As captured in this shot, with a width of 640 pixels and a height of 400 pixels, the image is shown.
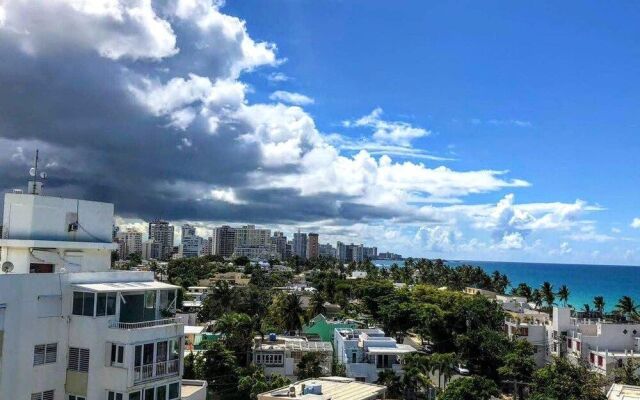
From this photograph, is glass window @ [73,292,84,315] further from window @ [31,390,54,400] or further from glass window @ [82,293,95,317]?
window @ [31,390,54,400]

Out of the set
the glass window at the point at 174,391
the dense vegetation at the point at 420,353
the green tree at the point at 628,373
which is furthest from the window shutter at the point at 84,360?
the green tree at the point at 628,373

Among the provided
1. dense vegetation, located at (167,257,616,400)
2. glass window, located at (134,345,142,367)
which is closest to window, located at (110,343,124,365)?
glass window, located at (134,345,142,367)

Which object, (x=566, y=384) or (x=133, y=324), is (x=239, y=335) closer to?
(x=566, y=384)

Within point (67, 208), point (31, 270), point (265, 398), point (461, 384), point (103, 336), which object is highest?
point (67, 208)

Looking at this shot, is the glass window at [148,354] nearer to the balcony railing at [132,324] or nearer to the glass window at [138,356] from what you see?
the glass window at [138,356]

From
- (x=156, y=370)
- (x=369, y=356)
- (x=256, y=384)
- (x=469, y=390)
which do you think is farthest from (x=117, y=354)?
(x=369, y=356)

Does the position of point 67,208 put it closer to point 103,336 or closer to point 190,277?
point 103,336

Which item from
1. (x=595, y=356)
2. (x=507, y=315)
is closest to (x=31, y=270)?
(x=595, y=356)
